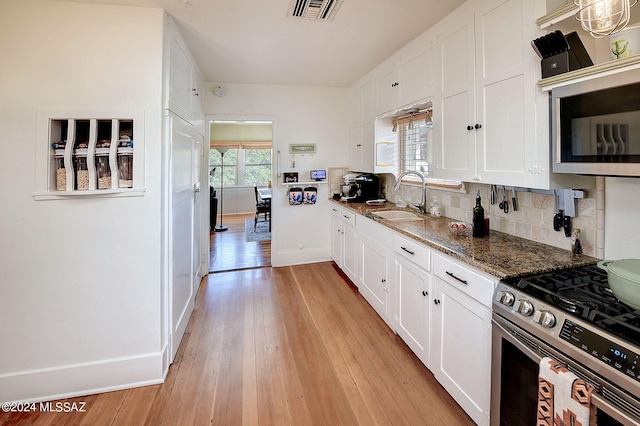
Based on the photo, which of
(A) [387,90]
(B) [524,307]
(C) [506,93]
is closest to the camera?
(B) [524,307]

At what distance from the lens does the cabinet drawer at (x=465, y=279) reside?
145cm

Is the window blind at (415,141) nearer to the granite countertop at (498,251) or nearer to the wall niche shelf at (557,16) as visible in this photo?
the granite countertop at (498,251)

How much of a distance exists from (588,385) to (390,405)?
43.3 inches

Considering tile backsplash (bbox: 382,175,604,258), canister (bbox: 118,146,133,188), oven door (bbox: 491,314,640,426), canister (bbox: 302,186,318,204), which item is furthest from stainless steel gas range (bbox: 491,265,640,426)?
canister (bbox: 302,186,318,204)

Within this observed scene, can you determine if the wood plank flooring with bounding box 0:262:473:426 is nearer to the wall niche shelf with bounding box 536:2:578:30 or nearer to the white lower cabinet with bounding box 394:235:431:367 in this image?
the white lower cabinet with bounding box 394:235:431:367

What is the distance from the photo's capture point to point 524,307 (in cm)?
123

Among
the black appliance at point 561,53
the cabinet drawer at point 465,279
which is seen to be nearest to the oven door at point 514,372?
the cabinet drawer at point 465,279

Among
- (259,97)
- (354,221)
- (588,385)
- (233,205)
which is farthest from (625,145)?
(233,205)

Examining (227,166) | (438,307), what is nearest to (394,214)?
(438,307)

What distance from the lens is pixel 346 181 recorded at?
423 centimetres

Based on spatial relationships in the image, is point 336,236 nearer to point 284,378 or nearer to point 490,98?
point 284,378

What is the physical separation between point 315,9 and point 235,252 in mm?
3911

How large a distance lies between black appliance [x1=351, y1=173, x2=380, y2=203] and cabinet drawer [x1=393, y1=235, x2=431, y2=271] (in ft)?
5.24

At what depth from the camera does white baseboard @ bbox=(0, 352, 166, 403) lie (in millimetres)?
1838
